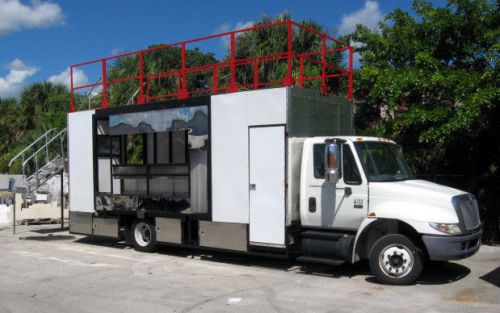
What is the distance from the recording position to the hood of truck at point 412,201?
804 cm

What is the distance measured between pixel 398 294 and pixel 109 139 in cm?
809

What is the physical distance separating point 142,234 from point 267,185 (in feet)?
13.1

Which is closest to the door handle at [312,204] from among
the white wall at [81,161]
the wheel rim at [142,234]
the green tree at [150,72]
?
the wheel rim at [142,234]

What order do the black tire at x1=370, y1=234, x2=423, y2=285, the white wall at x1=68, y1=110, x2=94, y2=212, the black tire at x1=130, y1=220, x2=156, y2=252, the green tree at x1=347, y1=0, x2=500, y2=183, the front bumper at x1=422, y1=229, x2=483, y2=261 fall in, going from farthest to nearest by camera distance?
1. the white wall at x1=68, y1=110, x2=94, y2=212
2. the black tire at x1=130, y1=220, x2=156, y2=252
3. the green tree at x1=347, y1=0, x2=500, y2=183
4. the black tire at x1=370, y1=234, x2=423, y2=285
5. the front bumper at x1=422, y1=229, x2=483, y2=261

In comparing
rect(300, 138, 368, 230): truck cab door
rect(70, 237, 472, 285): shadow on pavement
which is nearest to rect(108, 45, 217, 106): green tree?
rect(70, 237, 472, 285): shadow on pavement

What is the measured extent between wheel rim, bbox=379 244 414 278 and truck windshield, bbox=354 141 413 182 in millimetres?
1141

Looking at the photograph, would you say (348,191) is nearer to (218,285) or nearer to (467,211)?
(467,211)

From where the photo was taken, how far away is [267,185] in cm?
944

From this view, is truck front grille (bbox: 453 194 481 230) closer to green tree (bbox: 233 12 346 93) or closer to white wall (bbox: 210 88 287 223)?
white wall (bbox: 210 88 287 223)

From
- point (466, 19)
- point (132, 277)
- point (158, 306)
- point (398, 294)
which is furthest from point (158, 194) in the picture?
point (466, 19)

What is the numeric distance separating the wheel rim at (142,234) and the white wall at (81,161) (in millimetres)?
1423

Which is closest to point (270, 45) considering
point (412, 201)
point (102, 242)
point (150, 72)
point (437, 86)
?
point (150, 72)

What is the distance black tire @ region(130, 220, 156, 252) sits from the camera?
1176 centimetres

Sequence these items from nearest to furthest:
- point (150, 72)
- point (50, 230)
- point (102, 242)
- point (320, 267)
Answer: point (320, 267), point (102, 242), point (50, 230), point (150, 72)
